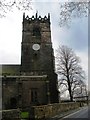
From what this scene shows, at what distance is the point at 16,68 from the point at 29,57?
4217 mm

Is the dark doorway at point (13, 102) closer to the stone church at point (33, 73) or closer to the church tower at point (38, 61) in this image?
the stone church at point (33, 73)

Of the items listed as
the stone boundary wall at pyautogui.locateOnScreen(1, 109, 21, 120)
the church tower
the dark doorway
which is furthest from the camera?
the church tower

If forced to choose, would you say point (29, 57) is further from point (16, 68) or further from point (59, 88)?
point (59, 88)

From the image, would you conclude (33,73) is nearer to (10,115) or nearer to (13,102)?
(13,102)

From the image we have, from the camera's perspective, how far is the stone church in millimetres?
45469

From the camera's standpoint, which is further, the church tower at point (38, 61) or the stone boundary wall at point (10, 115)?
the church tower at point (38, 61)

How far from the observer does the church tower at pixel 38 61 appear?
46.8 meters

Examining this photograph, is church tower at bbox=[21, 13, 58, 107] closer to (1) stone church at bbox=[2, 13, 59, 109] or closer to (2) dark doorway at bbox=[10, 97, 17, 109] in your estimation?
(1) stone church at bbox=[2, 13, 59, 109]

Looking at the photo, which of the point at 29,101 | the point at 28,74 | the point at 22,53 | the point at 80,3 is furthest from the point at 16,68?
the point at 80,3

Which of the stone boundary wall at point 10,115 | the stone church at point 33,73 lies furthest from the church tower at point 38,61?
the stone boundary wall at point 10,115

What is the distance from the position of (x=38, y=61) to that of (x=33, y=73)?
458cm

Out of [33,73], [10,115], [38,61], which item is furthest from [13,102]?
[10,115]

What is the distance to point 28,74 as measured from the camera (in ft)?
157

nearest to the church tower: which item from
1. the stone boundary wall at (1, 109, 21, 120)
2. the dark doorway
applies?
the dark doorway
